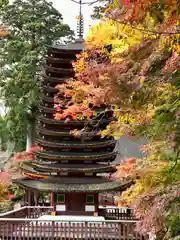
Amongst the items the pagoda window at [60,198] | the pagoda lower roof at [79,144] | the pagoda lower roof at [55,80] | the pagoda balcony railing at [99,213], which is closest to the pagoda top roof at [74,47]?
the pagoda lower roof at [55,80]

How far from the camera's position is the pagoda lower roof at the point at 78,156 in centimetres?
1471

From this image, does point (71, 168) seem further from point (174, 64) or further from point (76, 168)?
point (174, 64)

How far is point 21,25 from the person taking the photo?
29047 millimetres

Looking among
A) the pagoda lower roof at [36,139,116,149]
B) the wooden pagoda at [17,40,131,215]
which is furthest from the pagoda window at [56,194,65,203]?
the pagoda lower roof at [36,139,116,149]

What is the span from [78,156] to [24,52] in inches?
600

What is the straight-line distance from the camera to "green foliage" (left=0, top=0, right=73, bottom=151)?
27.1m

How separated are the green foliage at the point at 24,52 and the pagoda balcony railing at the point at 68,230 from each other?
15.2m

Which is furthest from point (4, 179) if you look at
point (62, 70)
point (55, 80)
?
point (62, 70)

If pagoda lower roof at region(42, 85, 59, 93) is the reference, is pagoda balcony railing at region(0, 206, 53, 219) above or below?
below

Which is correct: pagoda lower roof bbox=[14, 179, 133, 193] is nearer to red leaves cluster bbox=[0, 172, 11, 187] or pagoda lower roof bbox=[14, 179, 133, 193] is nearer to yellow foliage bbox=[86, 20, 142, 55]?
yellow foliage bbox=[86, 20, 142, 55]

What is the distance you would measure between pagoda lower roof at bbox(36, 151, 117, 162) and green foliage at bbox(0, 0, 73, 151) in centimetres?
1231

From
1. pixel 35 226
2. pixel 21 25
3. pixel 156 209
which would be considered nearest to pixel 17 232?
pixel 35 226

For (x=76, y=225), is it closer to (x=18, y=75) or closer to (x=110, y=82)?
(x=110, y=82)

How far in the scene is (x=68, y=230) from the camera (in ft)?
39.9
